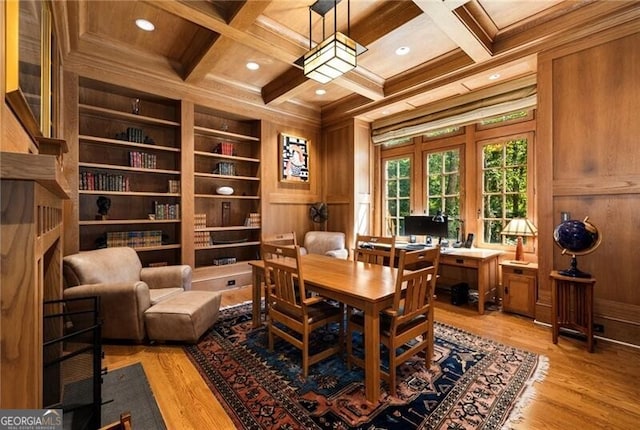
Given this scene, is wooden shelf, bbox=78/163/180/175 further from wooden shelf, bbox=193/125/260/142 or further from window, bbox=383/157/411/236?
window, bbox=383/157/411/236

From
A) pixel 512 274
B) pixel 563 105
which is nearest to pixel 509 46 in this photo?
pixel 563 105

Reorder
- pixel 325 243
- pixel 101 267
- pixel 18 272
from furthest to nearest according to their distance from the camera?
pixel 325 243 → pixel 101 267 → pixel 18 272

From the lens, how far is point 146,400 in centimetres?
183

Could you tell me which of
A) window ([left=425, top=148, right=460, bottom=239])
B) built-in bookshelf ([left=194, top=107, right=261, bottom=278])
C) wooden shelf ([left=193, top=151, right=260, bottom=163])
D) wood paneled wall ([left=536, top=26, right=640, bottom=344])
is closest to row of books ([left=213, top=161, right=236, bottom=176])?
built-in bookshelf ([left=194, top=107, right=261, bottom=278])

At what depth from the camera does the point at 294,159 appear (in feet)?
16.6

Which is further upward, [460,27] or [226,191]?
[460,27]

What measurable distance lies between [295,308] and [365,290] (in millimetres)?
569

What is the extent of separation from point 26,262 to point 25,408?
0.40 metres

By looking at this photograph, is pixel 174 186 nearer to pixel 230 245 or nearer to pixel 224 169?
pixel 224 169

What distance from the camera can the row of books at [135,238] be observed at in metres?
3.40

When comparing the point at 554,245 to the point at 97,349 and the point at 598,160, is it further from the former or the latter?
the point at 97,349

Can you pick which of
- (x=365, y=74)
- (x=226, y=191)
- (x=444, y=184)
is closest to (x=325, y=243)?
(x=226, y=191)

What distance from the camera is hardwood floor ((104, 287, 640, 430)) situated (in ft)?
5.40

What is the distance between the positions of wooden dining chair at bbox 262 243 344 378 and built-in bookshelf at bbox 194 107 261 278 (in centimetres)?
218
